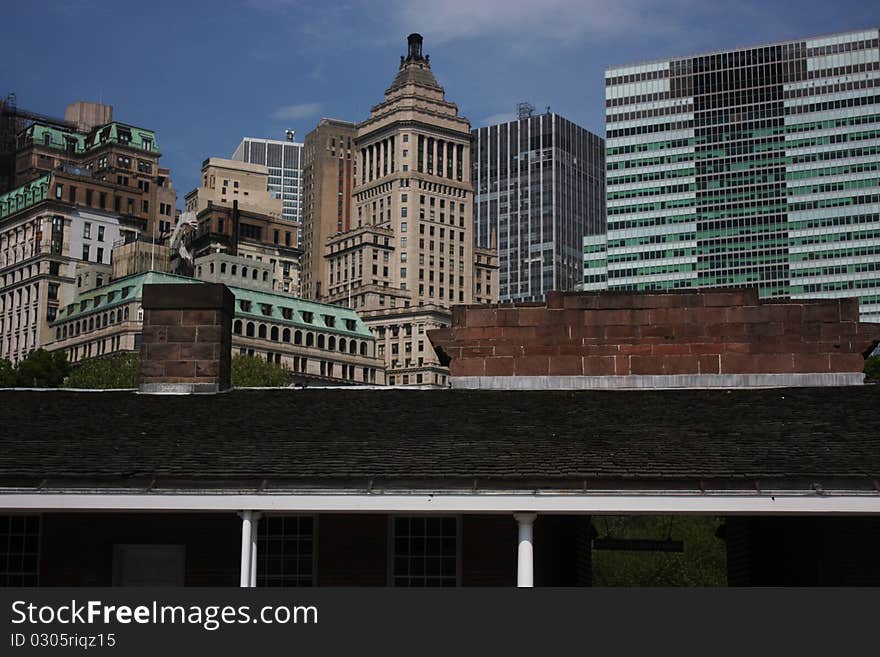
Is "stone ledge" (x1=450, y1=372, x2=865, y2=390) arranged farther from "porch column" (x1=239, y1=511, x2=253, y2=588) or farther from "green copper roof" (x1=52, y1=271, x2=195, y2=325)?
"green copper roof" (x1=52, y1=271, x2=195, y2=325)

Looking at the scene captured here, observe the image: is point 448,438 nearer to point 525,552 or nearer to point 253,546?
point 525,552

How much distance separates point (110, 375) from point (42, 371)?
42.0 feet

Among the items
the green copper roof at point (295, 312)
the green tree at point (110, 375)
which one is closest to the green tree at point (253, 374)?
the green tree at point (110, 375)

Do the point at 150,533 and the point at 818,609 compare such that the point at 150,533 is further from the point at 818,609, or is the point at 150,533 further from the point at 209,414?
the point at 818,609

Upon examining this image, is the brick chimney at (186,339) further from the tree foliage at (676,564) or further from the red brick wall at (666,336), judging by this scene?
the tree foliage at (676,564)

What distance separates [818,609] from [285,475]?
559cm

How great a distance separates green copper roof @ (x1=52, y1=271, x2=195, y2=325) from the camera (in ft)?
543

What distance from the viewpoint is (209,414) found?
1825cm

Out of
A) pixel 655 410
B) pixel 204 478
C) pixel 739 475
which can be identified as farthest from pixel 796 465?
pixel 204 478

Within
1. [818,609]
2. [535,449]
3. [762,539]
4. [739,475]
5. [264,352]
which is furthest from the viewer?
[264,352]

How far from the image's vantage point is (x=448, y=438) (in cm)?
1627

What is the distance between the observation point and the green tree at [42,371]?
310ft

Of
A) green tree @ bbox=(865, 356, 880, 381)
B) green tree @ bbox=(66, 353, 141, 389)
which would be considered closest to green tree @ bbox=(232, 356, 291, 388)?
green tree @ bbox=(66, 353, 141, 389)

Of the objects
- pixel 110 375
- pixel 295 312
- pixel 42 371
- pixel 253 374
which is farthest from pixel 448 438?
pixel 295 312
